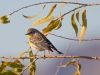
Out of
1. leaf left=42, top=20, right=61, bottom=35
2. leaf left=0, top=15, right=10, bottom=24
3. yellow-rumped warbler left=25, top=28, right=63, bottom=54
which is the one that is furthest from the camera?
yellow-rumped warbler left=25, top=28, right=63, bottom=54

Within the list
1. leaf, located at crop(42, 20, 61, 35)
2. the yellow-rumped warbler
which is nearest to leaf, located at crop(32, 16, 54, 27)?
leaf, located at crop(42, 20, 61, 35)

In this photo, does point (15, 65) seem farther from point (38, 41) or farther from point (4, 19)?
point (38, 41)

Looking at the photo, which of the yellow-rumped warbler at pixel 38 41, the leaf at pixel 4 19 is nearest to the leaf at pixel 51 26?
the leaf at pixel 4 19

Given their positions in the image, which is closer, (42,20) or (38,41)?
(42,20)

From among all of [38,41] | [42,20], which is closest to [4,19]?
[42,20]

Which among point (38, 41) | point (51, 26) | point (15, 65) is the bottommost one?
point (15, 65)

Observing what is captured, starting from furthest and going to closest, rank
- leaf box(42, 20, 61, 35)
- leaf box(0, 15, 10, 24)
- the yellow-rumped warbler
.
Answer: the yellow-rumped warbler → leaf box(0, 15, 10, 24) → leaf box(42, 20, 61, 35)

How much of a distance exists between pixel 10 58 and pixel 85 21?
0.54 meters

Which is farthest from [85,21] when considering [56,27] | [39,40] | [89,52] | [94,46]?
[94,46]

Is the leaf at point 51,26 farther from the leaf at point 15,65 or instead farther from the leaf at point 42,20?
the leaf at point 15,65

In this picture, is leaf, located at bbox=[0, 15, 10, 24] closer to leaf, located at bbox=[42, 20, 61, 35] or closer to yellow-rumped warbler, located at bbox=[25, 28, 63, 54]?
leaf, located at bbox=[42, 20, 61, 35]

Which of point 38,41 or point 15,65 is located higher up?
point 38,41

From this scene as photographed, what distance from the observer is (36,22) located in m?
2.98

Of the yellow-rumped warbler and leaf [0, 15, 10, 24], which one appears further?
the yellow-rumped warbler
